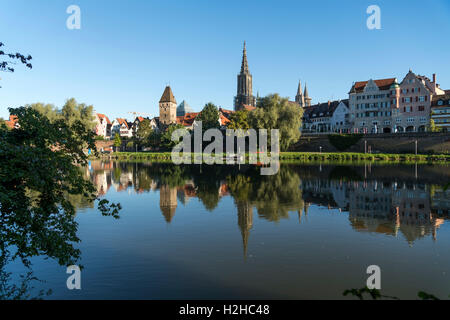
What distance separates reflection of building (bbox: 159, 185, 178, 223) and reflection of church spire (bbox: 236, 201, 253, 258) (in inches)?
170

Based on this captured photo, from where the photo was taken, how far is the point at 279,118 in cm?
7981

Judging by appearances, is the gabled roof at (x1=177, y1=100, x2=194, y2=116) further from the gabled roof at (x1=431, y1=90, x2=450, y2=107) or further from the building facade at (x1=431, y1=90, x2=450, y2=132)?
the building facade at (x1=431, y1=90, x2=450, y2=132)

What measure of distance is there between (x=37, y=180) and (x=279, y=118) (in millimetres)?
74460

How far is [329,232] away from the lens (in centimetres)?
1761

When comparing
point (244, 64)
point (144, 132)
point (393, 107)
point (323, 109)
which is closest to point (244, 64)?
point (244, 64)

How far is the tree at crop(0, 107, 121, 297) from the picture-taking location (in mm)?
8148

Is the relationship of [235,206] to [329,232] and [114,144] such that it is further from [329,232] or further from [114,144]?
[114,144]

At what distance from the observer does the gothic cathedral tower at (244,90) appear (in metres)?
178

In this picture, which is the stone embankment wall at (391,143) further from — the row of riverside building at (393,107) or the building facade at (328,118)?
the building facade at (328,118)

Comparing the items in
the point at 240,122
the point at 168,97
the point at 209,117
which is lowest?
the point at 240,122

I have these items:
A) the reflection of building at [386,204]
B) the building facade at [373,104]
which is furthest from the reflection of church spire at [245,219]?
the building facade at [373,104]

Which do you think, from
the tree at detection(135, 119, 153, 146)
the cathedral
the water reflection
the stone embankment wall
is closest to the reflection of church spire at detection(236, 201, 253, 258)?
the water reflection

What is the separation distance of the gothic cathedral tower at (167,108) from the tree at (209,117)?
118ft

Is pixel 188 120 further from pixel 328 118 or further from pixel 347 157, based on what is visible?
pixel 347 157
